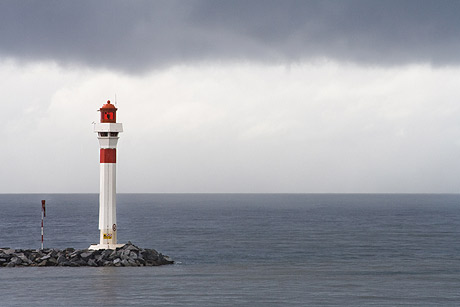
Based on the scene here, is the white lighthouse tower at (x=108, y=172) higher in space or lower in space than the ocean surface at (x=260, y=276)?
higher

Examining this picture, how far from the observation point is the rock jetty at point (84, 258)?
54.8 metres

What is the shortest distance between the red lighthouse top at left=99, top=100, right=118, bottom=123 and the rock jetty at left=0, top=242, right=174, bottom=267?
10253mm

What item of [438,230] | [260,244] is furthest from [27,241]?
[438,230]

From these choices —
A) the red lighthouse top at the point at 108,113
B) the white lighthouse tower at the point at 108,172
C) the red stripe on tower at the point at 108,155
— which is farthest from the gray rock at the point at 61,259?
the red lighthouse top at the point at 108,113

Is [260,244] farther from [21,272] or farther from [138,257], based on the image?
[21,272]

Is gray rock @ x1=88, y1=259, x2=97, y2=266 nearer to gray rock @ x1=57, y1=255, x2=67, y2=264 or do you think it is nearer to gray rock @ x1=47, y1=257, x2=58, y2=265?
gray rock @ x1=57, y1=255, x2=67, y2=264

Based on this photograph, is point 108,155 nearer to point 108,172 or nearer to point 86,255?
point 108,172

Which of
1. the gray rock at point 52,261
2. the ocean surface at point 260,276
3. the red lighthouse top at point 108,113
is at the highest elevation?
the red lighthouse top at point 108,113

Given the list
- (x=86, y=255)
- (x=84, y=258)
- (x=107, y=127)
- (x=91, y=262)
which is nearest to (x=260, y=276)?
(x=91, y=262)

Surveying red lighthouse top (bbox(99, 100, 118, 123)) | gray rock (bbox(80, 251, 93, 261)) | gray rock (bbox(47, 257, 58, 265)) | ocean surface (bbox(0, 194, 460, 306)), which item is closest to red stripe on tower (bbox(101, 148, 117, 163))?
red lighthouse top (bbox(99, 100, 118, 123))

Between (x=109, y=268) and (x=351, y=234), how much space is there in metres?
52.3

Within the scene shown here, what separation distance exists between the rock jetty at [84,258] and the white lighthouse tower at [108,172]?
116 centimetres

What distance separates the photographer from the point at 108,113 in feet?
183

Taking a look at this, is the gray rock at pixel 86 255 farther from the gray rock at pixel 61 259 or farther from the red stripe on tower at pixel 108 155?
the red stripe on tower at pixel 108 155
